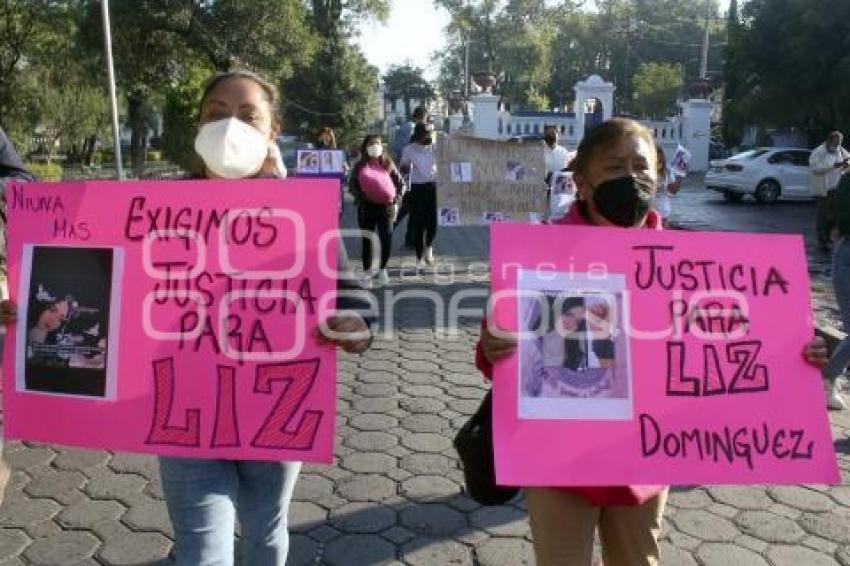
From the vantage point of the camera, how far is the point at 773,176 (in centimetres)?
1936

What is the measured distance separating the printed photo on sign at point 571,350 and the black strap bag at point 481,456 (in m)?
0.23

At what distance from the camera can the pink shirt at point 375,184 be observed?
8.27 metres

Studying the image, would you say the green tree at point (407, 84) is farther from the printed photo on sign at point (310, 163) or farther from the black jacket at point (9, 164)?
the black jacket at point (9, 164)

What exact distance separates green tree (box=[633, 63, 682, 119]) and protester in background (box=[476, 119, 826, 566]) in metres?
55.0

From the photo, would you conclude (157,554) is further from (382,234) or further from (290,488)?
(382,234)

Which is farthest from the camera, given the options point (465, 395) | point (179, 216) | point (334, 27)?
point (334, 27)

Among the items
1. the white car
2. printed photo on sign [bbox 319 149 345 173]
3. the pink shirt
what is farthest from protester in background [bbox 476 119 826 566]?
the white car

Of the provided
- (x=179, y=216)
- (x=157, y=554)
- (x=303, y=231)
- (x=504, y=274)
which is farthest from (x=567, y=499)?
(x=157, y=554)

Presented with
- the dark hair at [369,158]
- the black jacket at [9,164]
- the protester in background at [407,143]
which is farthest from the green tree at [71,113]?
the black jacket at [9,164]

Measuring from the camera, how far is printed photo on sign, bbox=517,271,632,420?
6.35 ft

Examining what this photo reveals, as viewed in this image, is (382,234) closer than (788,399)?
No

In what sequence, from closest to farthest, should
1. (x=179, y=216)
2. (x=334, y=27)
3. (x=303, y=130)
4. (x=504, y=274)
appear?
(x=504, y=274) < (x=179, y=216) < (x=334, y=27) < (x=303, y=130)

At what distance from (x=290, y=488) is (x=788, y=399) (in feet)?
4.51

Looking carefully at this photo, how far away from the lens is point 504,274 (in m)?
1.97
